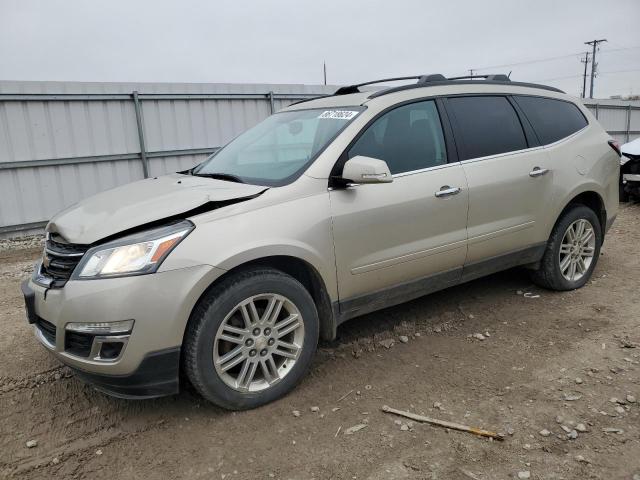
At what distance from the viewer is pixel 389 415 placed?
2.80m

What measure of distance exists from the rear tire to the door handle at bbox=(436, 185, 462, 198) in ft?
4.31

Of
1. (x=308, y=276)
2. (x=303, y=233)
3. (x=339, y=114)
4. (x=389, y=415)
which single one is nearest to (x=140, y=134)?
(x=339, y=114)

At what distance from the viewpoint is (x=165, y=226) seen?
2.64 metres

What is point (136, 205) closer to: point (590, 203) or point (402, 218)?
point (402, 218)

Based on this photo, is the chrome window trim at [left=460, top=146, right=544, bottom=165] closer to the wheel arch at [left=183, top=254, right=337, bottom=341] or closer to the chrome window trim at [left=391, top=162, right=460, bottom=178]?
the chrome window trim at [left=391, top=162, right=460, bottom=178]

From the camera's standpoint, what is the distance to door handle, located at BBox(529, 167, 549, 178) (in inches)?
157

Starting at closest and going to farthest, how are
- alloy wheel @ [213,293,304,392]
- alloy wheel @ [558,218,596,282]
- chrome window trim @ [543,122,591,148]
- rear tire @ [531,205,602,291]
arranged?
1. alloy wheel @ [213,293,304,392]
2. chrome window trim @ [543,122,591,148]
3. rear tire @ [531,205,602,291]
4. alloy wheel @ [558,218,596,282]

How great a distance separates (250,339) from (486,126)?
2457mm

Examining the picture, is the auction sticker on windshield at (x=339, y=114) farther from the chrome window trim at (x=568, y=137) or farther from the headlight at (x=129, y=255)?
the chrome window trim at (x=568, y=137)

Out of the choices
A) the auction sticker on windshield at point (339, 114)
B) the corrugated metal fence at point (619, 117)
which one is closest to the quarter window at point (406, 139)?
the auction sticker on windshield at point (339, 114)

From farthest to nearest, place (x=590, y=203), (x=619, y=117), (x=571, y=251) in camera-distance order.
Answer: (x=619, y=117) < (x=590, y=203) < (x=571, y=251)

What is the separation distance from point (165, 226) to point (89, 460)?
1230 mm

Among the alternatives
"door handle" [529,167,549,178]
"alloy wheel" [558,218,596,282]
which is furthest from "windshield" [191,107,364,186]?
"alloy wheel" [558,218,596,282]

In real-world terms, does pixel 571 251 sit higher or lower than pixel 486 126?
lower
